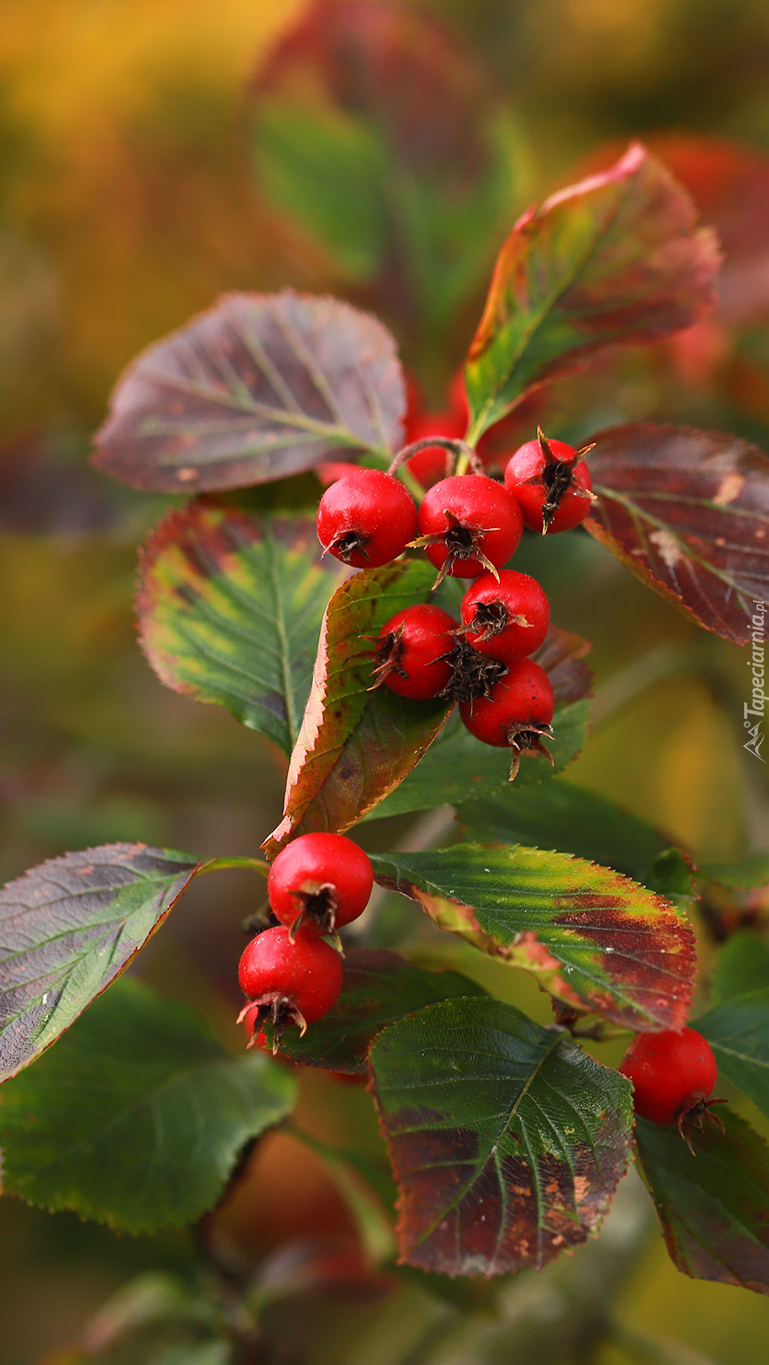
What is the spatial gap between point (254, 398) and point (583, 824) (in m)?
0.32

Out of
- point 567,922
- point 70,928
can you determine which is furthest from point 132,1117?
point 567,922

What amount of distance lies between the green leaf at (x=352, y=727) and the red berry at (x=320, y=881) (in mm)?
24

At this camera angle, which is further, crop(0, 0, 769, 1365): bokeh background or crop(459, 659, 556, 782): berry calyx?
crop(0, 0, 769, 1365): bokeh background

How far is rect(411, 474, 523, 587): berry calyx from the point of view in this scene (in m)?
0.37

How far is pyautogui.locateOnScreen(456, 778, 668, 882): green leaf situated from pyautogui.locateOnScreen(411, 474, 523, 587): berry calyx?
19 cm

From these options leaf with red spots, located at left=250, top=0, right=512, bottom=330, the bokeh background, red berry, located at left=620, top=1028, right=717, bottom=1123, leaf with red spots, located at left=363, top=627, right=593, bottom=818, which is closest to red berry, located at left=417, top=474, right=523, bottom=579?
leaf with red spots, located at left=363, top=627, right=593, bottom=818

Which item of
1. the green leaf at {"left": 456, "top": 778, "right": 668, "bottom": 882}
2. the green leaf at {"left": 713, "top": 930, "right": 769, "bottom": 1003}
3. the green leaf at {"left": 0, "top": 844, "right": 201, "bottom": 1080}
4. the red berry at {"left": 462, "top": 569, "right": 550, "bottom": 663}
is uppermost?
the red berry at {"left": 462, "top": 569, "right": 550, "bottom": 663}

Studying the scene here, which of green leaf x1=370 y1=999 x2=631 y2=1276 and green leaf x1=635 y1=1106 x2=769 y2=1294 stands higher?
green leaf x1=370 y1=999 x2=631 y2=1276

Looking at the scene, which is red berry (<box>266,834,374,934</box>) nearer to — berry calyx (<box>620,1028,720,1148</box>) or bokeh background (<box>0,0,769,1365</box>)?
berry calyx (<box>620,1028,720,1148</box>)

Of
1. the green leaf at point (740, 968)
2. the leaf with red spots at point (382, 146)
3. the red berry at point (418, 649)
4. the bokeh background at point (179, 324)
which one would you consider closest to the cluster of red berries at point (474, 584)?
the red berry at point (418, 649)

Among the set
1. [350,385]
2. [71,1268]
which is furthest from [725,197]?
[71,1268]

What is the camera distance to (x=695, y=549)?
1.52 feet

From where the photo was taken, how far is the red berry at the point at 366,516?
375 millimetres

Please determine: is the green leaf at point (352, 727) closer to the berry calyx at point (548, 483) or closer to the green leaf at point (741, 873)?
the berry calyx at point (548, 483)
